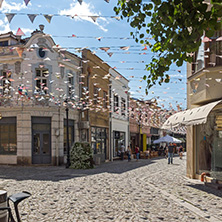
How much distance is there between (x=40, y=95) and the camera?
22344mm

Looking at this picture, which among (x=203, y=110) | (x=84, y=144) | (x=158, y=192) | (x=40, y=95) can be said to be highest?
(x=40, y=95)

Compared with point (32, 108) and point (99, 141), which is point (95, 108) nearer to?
point (99, 141)

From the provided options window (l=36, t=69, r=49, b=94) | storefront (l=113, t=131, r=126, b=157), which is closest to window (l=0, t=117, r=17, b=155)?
window (l=36, t=69, r=49, b=94)

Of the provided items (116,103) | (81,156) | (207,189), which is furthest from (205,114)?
(116,103)

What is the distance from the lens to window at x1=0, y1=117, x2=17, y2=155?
22.5 meters

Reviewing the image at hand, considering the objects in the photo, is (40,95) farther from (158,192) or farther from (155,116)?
(155,116)

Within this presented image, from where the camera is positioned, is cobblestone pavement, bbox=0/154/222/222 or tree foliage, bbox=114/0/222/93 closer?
tree foliage, bbox=114/0/222/93

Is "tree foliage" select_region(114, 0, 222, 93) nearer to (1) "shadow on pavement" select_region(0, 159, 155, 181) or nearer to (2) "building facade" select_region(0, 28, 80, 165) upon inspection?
(1) "shadow on pavement" select_region(0, 159, 155, 181)

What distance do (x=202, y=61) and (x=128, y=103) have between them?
77.1 ft

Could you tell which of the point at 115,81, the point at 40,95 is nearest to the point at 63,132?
the point at 40,95

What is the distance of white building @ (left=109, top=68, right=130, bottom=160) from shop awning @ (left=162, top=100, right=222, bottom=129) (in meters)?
15.3

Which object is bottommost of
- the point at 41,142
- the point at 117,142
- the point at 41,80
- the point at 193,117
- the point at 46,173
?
the point at 46,173

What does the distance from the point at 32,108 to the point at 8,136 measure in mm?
2719

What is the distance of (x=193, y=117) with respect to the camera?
41.0ft
